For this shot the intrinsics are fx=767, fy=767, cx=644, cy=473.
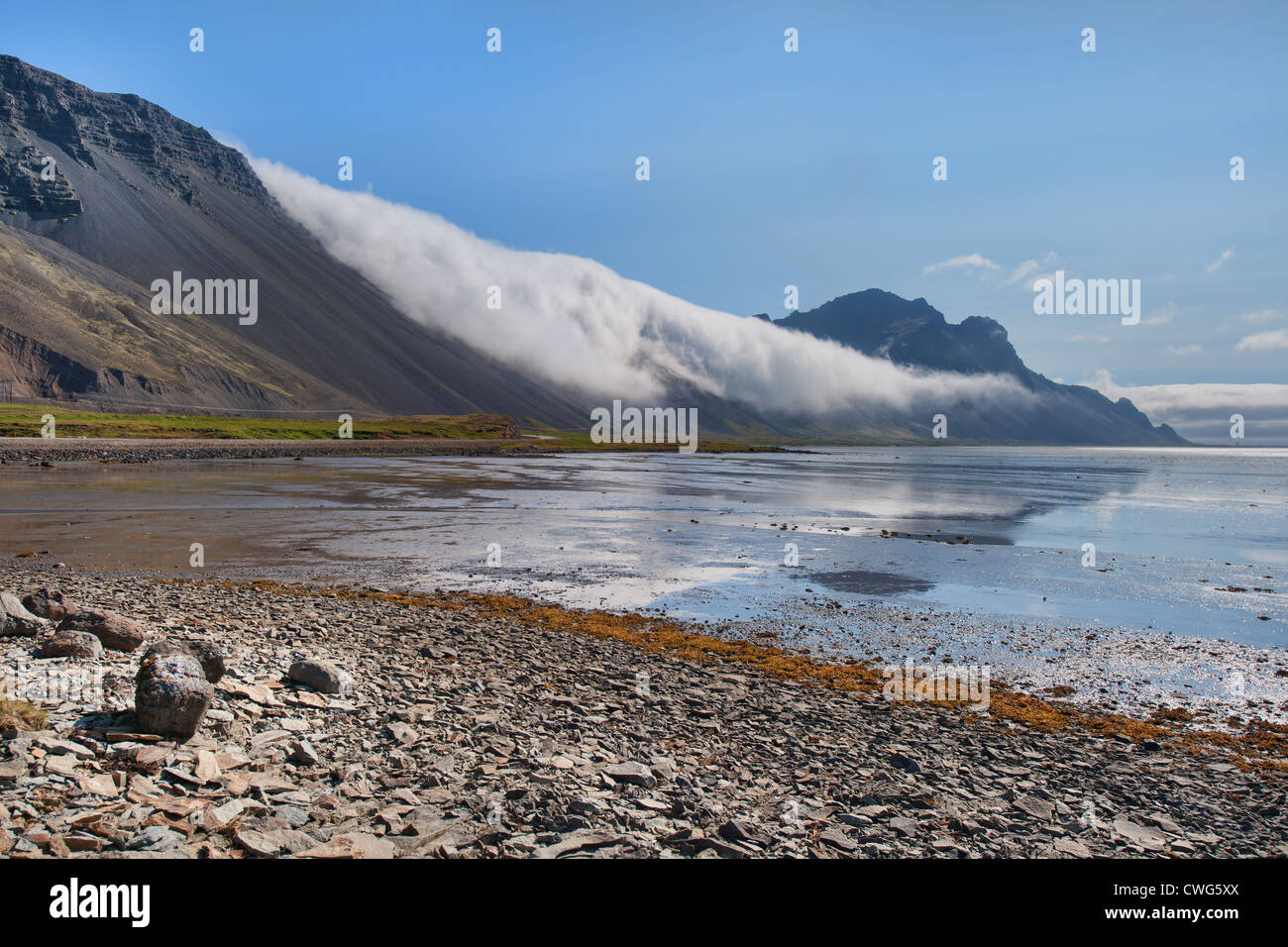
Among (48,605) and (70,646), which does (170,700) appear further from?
(48,605)

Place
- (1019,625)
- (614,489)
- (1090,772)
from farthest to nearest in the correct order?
(614,489) → (1019,625) → (1090,772)

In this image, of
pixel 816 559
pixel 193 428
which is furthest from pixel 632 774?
pixel 193 428

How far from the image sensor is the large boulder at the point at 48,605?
14.6 m

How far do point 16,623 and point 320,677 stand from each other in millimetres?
6200

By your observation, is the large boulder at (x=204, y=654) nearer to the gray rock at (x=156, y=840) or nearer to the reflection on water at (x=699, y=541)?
the gray rock at (x=156, y=840)

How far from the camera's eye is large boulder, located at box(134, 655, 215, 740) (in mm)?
9875

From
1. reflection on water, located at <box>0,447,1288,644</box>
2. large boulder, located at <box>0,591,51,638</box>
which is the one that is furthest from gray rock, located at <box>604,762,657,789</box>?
reflection on water, located at <box>0,447,1288,644</box>

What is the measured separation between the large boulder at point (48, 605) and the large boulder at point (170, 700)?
18.9 ft

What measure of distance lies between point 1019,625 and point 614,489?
5320cm

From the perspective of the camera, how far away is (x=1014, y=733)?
42.4 ft

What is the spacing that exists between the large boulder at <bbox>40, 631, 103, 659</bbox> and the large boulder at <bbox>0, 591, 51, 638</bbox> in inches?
48.3
